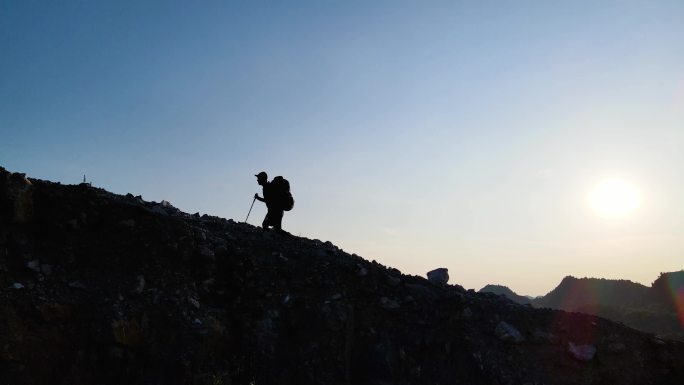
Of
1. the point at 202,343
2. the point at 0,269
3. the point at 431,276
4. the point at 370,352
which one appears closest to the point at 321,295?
the point at 370,352

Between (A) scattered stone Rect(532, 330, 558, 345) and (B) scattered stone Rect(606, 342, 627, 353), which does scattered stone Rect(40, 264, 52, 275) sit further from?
(B) scattered stone Rect(606, 342, 627, 353)

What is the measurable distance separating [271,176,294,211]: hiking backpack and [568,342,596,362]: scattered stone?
9294 millimetres

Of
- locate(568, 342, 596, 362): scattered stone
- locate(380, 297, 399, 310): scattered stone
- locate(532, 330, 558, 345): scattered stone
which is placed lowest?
locate(568, 342, 596, 362): scattered stone

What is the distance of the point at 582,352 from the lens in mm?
11617

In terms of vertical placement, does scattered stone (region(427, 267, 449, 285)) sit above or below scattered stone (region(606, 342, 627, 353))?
above

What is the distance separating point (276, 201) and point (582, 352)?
1001cm

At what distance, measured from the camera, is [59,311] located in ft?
29.2

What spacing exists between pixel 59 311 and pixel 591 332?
12.4m

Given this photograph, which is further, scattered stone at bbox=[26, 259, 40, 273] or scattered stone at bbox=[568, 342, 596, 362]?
scattered stone at bbox=[568, 342, 596, 362]

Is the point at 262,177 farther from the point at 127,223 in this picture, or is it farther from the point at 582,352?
the point at 582,352

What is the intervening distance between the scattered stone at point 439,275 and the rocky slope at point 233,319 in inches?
95.7

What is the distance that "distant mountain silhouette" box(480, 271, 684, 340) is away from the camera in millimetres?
53281

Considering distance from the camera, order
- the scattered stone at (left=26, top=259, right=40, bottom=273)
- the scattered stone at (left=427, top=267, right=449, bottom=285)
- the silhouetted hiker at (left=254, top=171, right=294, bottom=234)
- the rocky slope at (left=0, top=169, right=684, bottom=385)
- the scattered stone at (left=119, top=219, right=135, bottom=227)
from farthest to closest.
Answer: the silhouetted hiker at (left=254, top=171, right=294, bottom=234) → the scattered stone at (left=427, top=267, right=449, bottom=285) → the scattered stone at (left=119, top=219, right=135, bottom=227) → the scattered stone at (left=26, top=259, right=40, bottom=273) → the rocky slope at (left=0, top=169, right=684, bottom=385)

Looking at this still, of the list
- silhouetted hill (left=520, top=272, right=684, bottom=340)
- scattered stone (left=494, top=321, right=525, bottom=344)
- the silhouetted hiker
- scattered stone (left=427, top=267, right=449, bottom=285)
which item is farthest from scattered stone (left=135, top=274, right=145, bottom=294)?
silhouetted hill (left=520, top=272, right=684, bottom=340)
